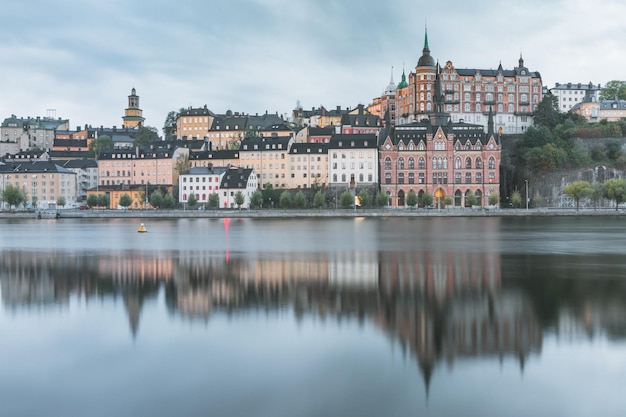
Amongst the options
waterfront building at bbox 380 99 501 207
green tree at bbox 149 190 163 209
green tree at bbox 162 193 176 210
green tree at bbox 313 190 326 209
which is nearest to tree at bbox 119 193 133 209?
green tree at bbox 149 190 163 209

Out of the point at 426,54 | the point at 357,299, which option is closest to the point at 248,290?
the point at 357,299

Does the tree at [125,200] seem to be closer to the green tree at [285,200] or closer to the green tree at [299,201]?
the green tree at [285,200]

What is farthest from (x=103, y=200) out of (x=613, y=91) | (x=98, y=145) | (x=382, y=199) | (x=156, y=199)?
(x=613, y=91)

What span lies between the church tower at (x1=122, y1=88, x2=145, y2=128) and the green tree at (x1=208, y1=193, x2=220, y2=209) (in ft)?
241

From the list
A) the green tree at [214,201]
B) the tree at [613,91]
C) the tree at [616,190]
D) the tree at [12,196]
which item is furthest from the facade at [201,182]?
the tree at [613,91]

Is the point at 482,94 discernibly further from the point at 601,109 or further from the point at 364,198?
the point at 364,198

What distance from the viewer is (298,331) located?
16.9 m

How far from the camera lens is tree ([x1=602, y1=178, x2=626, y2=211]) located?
284 feet

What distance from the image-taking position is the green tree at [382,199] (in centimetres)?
9475

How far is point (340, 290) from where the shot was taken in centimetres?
2294

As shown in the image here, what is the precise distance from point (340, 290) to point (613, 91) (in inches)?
5304

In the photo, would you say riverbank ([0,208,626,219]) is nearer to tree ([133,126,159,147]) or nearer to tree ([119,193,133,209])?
tree ([119,193,133,209])

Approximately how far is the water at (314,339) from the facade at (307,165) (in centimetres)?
7260

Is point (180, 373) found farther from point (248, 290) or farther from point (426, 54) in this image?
point (426, 54)
